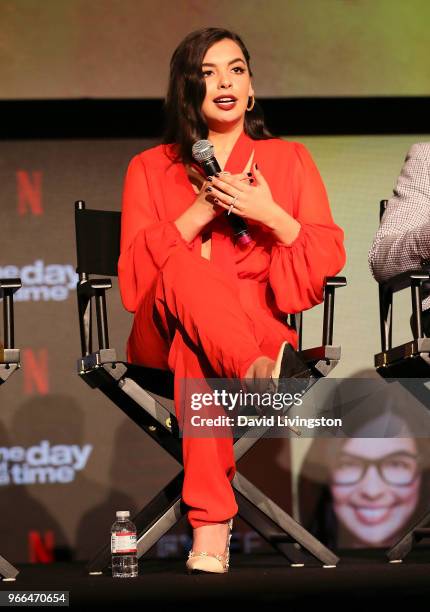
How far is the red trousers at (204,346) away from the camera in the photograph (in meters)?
2.52

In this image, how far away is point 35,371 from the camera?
13.4 ft

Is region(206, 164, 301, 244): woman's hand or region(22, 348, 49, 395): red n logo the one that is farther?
region(22, 348, 49, 395): red n logo

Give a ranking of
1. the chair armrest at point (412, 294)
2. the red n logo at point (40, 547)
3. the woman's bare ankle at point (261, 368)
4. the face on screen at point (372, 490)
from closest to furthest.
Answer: the woman's bare ankle at point (261, 368), the chair armrest at point (412, 294), the red n logo at point (40, 547), the face on screen at point (372, 490)

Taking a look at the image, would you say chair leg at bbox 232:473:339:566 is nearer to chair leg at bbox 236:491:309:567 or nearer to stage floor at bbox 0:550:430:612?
chair leg at bbox 236:491:309:567

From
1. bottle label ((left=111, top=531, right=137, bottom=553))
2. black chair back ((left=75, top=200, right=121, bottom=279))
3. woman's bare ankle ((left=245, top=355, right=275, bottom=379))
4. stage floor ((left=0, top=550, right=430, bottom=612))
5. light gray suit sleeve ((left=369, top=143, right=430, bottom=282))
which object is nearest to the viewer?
stage floor ((left=0, top=550, right=430, bottom=612))

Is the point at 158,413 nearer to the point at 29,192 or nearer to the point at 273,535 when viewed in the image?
the point at 273,535

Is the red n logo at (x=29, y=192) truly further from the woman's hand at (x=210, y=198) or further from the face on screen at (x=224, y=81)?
the woman's hand at (x=210, y=198)

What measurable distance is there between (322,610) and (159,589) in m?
0.33

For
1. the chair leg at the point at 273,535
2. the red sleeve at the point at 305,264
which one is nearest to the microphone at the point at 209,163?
the red sleeve at the point at 305,264

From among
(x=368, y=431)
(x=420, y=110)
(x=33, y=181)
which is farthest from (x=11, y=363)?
(x=420, y=110)

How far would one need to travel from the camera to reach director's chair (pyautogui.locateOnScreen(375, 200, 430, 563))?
2924mm

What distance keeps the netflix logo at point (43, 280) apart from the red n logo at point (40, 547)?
0.86 meters

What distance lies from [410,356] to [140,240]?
785 millimetres

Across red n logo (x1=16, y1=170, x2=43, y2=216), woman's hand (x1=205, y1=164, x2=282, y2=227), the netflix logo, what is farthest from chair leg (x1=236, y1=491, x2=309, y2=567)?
red n logo (x1=16, y1=170, x2=43, y2=216)
